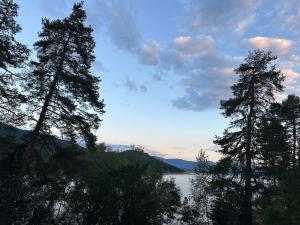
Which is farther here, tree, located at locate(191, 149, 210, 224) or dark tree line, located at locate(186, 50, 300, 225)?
tree, located at locate(191, 149, 210, 224)

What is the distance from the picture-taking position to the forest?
19469 millimetres

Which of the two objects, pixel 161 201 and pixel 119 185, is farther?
pixel 161 201

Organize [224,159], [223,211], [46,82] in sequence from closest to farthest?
1. [46,82]
2. [224,159]
3. [223,211]

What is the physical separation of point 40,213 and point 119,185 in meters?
7.68

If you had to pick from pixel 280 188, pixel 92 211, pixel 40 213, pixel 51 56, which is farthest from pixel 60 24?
pixel 280 188

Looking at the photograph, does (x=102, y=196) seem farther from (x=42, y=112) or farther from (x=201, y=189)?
(x=201, y=189)

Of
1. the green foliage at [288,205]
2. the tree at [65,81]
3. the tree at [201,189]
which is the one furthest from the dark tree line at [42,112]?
the tree at [201,189]

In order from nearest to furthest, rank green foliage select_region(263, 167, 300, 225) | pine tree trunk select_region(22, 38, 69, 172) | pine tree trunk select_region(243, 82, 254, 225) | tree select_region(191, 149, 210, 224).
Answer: green foliage select_region(263, 167, 300, 225), pine tree trunk select_region(22, 38, 69, 172), pine tree trunk select_region(243, 82, 254, 225), tree select_region(191, 149, 210, 224)

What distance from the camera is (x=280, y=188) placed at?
20.0m

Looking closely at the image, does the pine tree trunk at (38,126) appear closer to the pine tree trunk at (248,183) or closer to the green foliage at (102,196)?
the green foliage at (102,196)

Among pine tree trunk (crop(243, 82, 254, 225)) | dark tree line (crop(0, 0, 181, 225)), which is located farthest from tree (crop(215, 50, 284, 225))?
dark tree line (crop(0, 0, 181, 225))

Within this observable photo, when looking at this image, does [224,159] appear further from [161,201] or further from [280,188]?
[280,188]

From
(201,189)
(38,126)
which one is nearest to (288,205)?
(38,126)

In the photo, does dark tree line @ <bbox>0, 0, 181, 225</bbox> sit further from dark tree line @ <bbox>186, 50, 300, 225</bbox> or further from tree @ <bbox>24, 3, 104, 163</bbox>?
dark tree line @ <bbox>186, 50, 300, 225</bbox>
